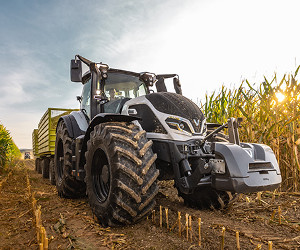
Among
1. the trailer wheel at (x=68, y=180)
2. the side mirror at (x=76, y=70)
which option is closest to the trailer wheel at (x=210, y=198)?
the trailer wheel at (x=68, y=180)

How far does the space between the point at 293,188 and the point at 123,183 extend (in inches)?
140


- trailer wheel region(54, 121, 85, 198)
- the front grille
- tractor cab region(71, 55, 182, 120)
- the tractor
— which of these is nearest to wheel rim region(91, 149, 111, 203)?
the tractor

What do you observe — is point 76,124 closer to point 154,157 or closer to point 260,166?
point 154,157

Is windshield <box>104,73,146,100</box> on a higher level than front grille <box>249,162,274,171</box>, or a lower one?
higher

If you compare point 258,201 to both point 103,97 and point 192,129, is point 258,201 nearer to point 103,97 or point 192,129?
point 192,129

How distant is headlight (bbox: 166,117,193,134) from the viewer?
118 inches

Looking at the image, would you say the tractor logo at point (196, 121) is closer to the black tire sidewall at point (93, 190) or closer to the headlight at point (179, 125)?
the headlight at point (179, 125)

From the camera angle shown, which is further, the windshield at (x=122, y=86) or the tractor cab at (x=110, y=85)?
the windshield at (x=122, y=86)

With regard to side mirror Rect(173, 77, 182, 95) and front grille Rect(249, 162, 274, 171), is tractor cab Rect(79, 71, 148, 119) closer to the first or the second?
side mirror Rect(173, 77, 182, 95)

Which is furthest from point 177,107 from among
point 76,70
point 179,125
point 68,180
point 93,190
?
point 68,180

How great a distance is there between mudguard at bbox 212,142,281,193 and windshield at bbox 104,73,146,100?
7.20ft

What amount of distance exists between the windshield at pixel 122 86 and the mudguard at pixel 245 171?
7.20 feet

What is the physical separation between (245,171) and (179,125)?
3.02ft

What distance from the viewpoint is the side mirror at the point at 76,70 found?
406cm
